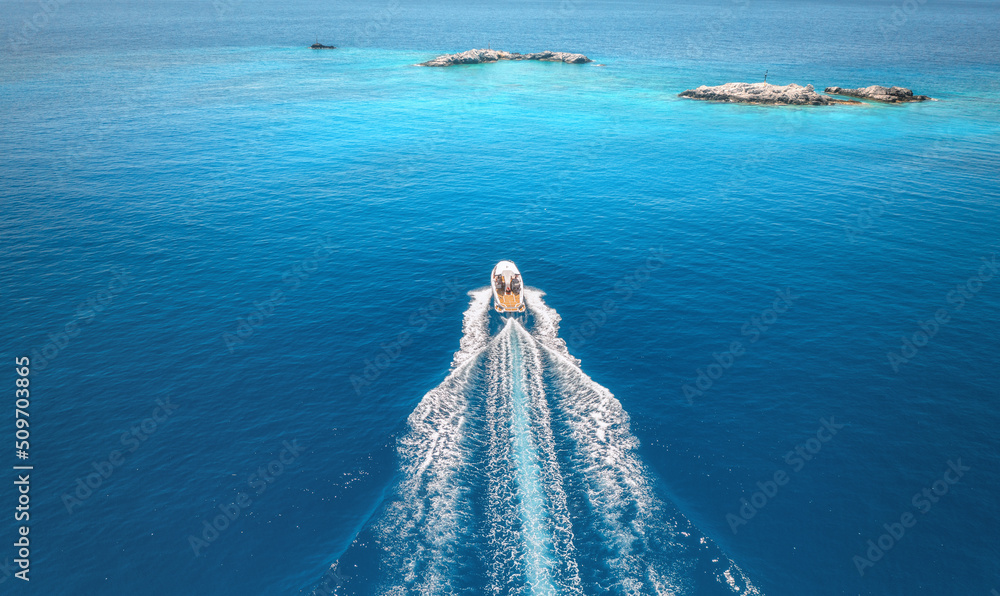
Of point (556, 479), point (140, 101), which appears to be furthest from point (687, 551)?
point (140, 101)

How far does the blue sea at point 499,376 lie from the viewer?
135 feet

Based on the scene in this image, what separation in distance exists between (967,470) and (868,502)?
11573mm

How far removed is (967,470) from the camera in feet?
159

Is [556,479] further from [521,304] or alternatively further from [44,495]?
[44,495]

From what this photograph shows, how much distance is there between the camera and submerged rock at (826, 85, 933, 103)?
175m
